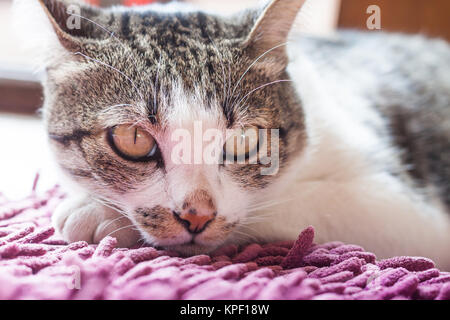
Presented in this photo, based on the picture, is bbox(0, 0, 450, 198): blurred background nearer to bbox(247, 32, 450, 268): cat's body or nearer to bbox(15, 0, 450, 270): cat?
bbox(247, 32, 450, 268): cat's body

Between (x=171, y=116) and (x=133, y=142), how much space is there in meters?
0.10

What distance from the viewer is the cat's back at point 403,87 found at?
1.48m

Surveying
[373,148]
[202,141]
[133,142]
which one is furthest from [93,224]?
[373,148]

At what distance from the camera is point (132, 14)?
43.1 inches

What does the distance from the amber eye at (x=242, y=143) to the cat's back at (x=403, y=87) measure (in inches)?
22.8

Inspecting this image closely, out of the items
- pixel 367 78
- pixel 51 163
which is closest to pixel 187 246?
pixel 51 163

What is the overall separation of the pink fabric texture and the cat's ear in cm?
47

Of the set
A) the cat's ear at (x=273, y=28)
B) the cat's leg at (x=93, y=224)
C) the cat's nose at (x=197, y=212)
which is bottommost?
the cat's leg at (x=93, y=224)

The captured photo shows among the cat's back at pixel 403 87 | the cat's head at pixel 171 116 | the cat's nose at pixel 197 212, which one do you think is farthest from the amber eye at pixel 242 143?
the cat's back at pixel 403 87

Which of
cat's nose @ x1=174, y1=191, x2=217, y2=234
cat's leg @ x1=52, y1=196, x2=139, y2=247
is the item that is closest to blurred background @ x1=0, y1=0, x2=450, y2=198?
cat's leg @ x1=52, y1=196, x2=139, y2=247

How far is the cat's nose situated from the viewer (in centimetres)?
82

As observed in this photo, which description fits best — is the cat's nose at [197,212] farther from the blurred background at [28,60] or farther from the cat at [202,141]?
the blurred background at [28,60]
